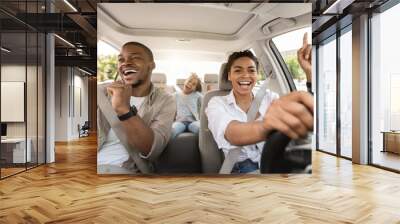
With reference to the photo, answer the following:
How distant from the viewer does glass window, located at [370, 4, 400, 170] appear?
6.74 m

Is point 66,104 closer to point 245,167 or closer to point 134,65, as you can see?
point 134,65

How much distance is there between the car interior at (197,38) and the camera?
585 cm

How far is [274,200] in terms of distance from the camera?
15.0 ft

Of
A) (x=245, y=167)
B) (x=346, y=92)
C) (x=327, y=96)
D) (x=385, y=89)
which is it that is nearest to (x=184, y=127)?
(x=245, y=167)

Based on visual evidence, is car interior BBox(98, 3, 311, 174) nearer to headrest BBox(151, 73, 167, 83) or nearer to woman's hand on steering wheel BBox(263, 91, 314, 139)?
headrest BBox(151, 73, 167, 83)

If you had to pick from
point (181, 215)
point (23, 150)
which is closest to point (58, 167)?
point (23, 150)

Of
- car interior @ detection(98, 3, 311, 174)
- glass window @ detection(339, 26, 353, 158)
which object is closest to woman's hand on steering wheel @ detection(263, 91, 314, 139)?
car interior @ detection(98, 3, 311, 174)

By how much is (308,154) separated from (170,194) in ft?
7.63

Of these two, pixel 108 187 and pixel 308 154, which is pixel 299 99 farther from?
pixel 108 187

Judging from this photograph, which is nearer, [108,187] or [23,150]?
[108,187]

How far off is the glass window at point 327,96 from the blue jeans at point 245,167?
4.27 metres

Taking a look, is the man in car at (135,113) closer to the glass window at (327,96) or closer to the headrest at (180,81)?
the headrest at (180,81)

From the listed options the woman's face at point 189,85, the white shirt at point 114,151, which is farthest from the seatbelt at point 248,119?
the white shirt at point 114,151

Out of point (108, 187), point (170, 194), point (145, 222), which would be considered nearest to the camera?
point (145, 222)
